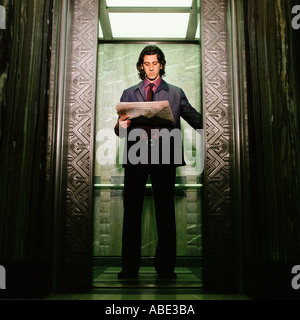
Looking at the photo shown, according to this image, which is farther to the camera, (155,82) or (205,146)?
(155,82)

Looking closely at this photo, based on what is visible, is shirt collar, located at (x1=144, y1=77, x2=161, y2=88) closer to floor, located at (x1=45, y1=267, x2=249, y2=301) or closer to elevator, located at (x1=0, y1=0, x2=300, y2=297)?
elevator, located at (x1=0, y1=0, x2=300, y2=297)

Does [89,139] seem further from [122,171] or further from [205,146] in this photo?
[122,171]

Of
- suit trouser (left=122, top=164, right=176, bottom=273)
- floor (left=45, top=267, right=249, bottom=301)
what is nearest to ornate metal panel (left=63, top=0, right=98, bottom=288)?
floor (left=45, top=267, right=249, bottom=301)

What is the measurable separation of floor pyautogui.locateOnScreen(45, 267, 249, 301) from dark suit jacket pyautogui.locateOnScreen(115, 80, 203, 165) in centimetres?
101

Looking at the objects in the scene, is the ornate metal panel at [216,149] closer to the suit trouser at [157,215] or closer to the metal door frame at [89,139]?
the metal door frame at [89,139]

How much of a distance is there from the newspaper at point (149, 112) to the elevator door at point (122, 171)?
0.87 metres

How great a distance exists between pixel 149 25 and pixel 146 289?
2673mm

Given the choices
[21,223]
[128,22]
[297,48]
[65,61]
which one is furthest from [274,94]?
[128,22]

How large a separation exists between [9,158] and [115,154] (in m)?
1.72

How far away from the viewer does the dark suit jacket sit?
3.05 m

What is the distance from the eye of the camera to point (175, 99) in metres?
3.10

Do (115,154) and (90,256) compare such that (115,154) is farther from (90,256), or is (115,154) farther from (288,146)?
(288,146)

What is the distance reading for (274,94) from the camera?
2.14 metres

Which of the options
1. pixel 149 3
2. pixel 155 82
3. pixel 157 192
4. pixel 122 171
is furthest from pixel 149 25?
pixel 157 192
